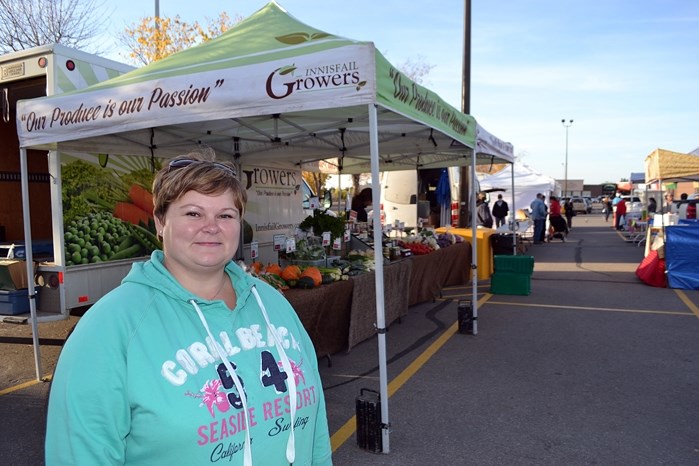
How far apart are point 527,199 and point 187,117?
21.2m

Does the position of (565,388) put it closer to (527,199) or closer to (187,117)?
(187,117)

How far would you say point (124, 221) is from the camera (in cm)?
572

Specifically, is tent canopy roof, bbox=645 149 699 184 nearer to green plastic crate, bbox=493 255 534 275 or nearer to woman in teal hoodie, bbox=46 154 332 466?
green plastic crate, bbox=493 255 534 275

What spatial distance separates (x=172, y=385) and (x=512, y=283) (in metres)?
8.57

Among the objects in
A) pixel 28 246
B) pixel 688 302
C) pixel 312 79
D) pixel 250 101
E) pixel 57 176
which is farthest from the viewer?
pixel 688 302

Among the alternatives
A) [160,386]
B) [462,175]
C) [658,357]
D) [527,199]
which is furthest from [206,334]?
[527,199]

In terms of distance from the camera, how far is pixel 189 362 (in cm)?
132

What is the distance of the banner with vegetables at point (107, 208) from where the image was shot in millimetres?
5160

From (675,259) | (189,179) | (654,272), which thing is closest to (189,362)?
(189,179)

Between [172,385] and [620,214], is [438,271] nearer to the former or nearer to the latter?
[172,385]

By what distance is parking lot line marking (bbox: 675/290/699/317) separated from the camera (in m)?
7.72

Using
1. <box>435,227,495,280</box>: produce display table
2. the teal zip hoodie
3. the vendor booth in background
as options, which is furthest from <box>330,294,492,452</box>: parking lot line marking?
the vendor booth in background

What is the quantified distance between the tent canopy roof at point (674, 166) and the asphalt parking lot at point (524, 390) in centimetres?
482

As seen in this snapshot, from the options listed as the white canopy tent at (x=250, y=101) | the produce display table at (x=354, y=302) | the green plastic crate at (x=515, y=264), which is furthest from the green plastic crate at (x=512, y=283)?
the white canopy tent at (x=250, y=101)
